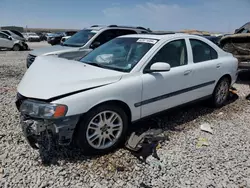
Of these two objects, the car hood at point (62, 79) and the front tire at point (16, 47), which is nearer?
the car hood at point (62, 79)

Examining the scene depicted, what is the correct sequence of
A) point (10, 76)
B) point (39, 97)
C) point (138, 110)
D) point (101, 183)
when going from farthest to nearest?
point (10, 76)
point (138, 110)
point (39, 97)
point (101, 183)

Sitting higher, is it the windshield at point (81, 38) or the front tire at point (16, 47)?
the windshield at point (81, 38)

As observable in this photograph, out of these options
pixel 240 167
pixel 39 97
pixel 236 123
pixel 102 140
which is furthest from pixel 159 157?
pixel 236 123

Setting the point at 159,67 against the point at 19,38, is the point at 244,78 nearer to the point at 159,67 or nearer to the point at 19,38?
the point at 159,67

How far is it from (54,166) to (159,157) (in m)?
1.37

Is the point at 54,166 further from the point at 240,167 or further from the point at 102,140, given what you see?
the point at 240,167

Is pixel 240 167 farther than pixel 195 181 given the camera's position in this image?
Yes

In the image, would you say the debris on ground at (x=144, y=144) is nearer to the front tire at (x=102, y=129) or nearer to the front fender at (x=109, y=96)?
Result: the front tire at (x=102, y=129)

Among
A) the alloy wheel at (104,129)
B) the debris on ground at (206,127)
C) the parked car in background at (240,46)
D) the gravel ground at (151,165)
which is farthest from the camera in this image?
the parked car in background at (240,46)

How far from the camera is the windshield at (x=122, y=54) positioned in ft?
12.2

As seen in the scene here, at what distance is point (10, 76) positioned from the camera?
828 centimetres

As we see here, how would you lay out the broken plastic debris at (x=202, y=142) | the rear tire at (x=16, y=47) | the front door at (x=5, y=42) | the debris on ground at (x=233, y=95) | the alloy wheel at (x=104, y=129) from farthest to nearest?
the rear tire at (x=16, y=47)
the front door at (x=5, y=42)
the debris on ground at (x=233, y=95)
the broken plastic debris at (x=202, y=142)
the alloy wheel at (x=104, y=129)

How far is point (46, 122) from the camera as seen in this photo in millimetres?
2879

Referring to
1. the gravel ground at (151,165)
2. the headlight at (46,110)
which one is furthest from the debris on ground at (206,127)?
the headlight at (46,110)
